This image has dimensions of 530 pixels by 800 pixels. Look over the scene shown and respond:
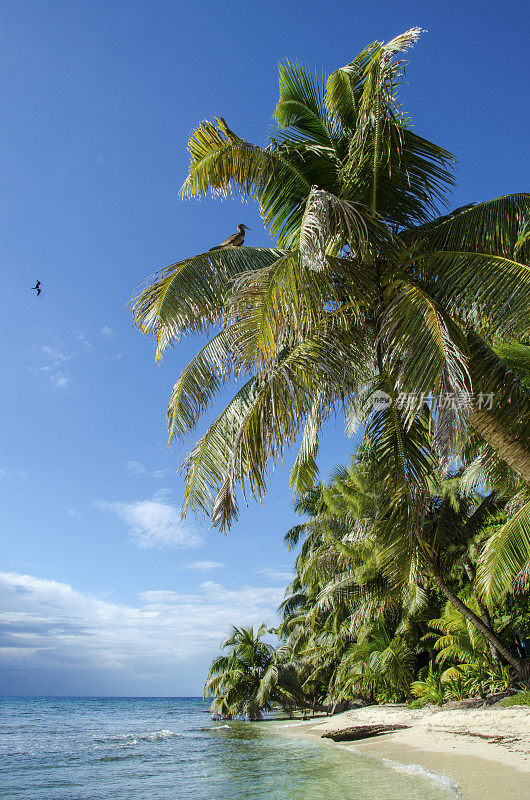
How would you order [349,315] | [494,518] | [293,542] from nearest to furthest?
[349,315], [494,518], [293,542]

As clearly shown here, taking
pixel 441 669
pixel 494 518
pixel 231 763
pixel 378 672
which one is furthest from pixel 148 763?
pixel 494 518

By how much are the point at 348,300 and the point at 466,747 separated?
737cm

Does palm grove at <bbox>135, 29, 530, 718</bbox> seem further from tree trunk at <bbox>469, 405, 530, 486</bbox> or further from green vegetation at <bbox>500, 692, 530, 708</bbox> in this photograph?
green vegetation at <bbox>500, 692, 530, 708</bbox>

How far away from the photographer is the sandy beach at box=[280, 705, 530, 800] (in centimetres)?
627

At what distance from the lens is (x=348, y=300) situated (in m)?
6.64

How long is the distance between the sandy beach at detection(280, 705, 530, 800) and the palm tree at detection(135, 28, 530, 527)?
321cm

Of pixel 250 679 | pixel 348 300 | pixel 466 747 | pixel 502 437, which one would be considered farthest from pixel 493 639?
pixel 250 679

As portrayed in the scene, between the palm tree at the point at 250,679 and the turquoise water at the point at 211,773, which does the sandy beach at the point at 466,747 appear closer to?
the turquoise water at the point at 211,773

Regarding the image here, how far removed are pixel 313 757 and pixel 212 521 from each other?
7.87m

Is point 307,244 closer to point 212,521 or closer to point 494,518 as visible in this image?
point 212,521

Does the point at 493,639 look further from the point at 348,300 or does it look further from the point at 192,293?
the point at 192,293

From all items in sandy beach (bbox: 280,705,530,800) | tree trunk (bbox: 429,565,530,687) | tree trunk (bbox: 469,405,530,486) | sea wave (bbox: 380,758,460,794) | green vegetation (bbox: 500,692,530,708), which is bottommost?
sea wave (bbox: 380,758,460,794)

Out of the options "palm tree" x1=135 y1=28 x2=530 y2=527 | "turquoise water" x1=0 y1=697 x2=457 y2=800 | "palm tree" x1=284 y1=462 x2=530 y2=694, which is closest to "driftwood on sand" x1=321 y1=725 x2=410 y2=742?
"turquoise water" x1=0 y1=697 x2=457 y2=800

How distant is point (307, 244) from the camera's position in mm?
5062
